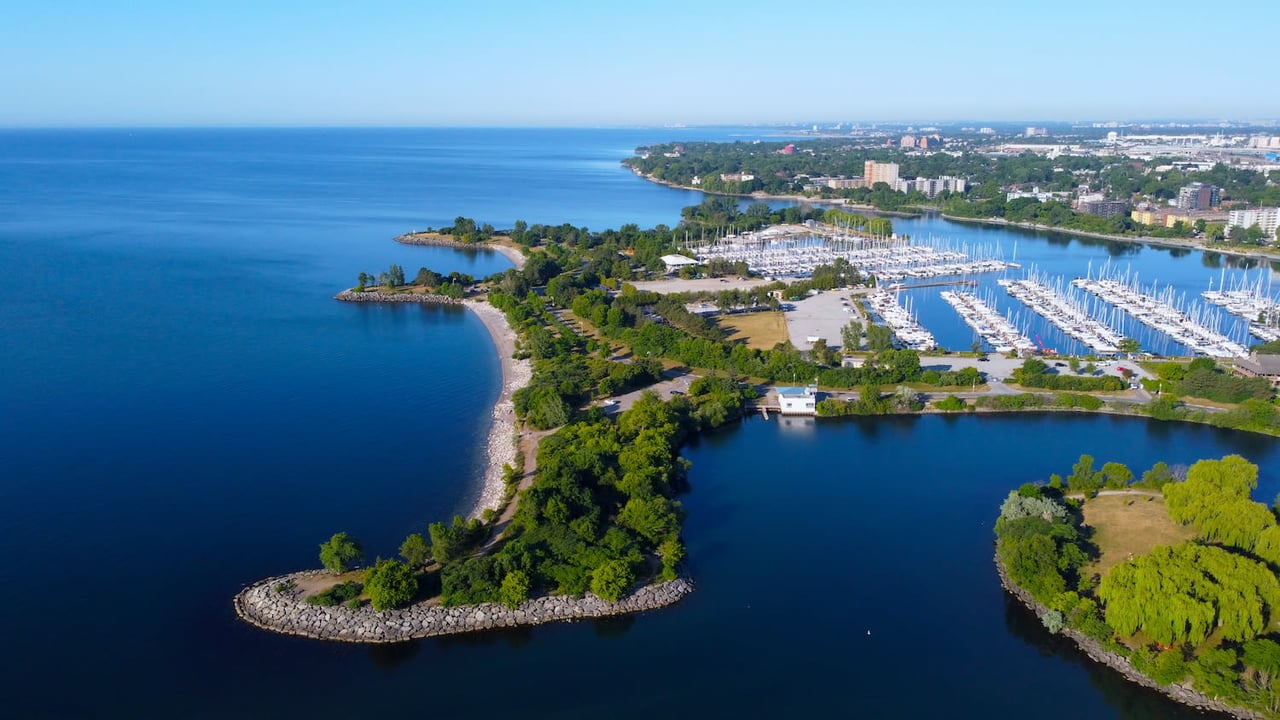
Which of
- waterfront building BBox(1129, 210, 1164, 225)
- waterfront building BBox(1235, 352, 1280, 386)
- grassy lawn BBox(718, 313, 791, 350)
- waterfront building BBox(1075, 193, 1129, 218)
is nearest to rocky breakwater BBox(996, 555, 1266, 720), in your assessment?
grassy lawn BBox(718, 313, 791, 350)

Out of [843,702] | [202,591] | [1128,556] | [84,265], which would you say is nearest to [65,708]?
[202,591]

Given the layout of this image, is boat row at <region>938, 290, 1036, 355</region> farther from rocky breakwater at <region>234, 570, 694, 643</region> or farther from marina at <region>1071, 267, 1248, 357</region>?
rocky breakwater at <region>234, 570, 694, 643</region>

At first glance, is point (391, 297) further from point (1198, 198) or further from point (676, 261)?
point (1198, 198)

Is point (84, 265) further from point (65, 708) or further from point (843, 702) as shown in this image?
point (843, 702)

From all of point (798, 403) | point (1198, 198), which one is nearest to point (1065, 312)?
point (798, 403)

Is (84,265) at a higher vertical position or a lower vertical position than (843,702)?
higher

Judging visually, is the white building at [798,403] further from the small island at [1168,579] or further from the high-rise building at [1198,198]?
the high-rise building at [1198,198]

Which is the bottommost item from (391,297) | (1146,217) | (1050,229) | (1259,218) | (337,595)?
(337,595)
